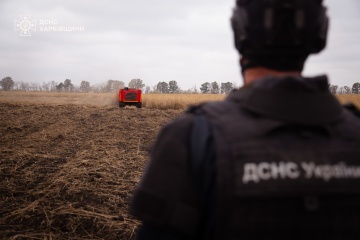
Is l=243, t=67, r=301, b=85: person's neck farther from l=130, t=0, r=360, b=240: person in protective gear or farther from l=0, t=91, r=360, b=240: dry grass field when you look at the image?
l=0, t=91, r=360, b=240: dry grass field

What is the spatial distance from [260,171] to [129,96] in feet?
59.6

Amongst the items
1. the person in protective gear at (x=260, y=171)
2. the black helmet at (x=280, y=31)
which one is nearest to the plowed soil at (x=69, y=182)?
the person in protective gear at (x=260, y=171)

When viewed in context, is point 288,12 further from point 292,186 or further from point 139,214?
point 139,214

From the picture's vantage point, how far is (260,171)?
88cm

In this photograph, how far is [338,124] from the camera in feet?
3.22

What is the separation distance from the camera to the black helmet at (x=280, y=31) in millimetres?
1020

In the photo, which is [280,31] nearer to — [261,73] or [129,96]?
[261,73]

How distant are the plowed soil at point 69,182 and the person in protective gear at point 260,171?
2495 mm

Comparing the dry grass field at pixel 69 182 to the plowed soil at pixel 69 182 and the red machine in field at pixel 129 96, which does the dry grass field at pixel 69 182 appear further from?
the red machine in field at pixel 129 96

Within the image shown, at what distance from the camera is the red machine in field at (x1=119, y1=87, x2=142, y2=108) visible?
1848 cm

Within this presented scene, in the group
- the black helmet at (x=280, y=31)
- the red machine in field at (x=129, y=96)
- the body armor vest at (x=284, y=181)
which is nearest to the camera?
the body armor vest at (x=284, y=181)

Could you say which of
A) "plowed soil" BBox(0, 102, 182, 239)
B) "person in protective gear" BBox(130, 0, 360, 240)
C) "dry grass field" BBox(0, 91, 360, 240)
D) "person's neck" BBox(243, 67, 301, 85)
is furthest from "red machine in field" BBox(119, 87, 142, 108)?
"person in protective gear" BBox(130, 0, 360, 240)

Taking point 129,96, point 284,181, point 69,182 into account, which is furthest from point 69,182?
point 129,96

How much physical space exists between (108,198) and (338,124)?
140 inches
